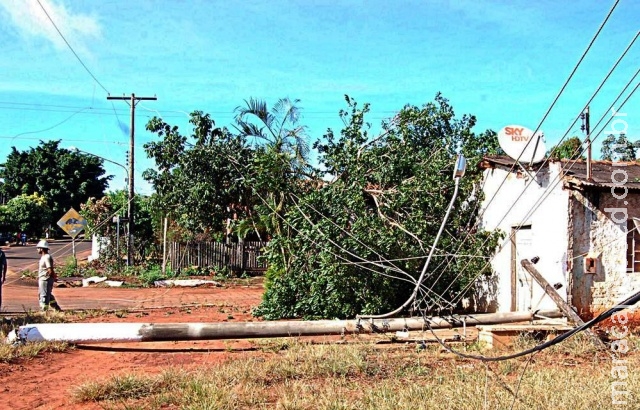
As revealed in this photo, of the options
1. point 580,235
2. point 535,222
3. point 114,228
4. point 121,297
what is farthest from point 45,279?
point 114,228

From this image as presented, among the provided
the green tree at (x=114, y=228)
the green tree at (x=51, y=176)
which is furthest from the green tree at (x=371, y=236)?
the green tree at (x=51, y=176)

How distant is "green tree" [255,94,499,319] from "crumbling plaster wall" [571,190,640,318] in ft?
6.33

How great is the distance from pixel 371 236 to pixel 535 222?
315 cm

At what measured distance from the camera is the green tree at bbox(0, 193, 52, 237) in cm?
4650

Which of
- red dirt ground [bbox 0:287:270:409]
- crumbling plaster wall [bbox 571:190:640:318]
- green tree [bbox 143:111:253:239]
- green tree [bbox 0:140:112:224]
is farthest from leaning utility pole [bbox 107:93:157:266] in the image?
green tree [bbox 0:140:112:224]

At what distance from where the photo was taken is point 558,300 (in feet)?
31.3

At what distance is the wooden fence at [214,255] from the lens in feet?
78.2

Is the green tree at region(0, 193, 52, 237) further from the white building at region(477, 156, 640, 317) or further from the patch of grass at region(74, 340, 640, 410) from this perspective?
the white building at region(477, 156, 640, 317)

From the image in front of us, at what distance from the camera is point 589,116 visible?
30.6ft

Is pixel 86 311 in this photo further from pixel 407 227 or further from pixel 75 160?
pixel 75 160

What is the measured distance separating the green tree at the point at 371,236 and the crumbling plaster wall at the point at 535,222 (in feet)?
1.30

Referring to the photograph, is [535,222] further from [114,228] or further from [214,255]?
[114,228]

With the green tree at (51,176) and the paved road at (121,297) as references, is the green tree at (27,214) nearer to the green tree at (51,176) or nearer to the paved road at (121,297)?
the green tree at (51,176)

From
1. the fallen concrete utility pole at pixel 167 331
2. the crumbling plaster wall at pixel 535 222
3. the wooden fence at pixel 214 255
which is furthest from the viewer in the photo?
the wooden fence at pixel 214 255
